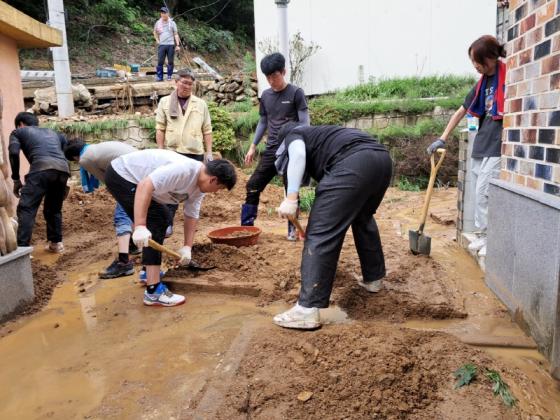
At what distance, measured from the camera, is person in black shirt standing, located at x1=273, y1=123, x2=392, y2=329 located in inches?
110

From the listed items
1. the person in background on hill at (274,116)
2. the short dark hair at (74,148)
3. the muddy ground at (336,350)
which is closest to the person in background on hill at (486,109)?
the muddy ground at (336,350)

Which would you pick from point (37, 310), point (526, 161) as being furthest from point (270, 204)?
point (526, 161)

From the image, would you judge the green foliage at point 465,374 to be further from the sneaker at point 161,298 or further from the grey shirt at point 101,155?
the grey shirt at point 101,155

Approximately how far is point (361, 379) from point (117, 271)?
2724 mm

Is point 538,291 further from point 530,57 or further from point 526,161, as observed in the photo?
point 530,57

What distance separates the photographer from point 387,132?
27.3 ft

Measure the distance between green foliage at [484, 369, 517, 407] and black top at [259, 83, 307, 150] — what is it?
3026mm

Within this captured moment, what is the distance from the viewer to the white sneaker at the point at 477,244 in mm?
4164

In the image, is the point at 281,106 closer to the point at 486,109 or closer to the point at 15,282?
the point at 486,109

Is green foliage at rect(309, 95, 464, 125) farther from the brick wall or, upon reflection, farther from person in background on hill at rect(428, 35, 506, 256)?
the brick wall

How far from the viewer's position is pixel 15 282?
3.32 metres

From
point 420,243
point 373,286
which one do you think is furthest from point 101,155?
point 420,243

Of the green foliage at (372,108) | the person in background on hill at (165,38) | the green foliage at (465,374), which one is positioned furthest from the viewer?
the person in background on hill at (165,38)

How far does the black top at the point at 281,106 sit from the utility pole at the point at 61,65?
19.1 ft
